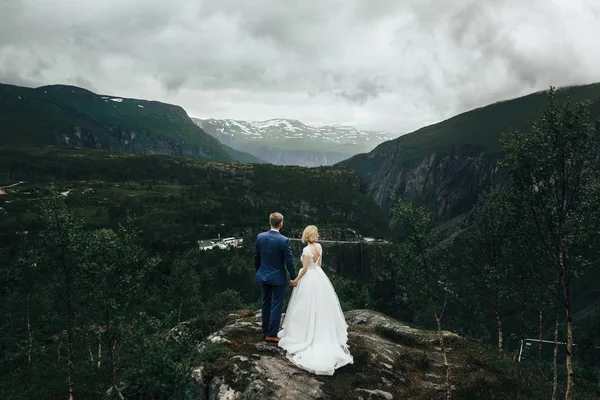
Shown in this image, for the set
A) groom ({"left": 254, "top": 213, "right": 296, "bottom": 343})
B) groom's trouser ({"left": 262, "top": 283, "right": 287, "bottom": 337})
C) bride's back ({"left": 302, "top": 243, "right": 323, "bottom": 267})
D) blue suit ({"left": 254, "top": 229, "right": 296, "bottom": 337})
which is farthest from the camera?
groom's trouser ({"left": 262, "top": 283, "right": 287, "bottom": 337})

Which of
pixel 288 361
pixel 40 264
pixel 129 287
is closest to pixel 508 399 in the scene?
pixel 288 361

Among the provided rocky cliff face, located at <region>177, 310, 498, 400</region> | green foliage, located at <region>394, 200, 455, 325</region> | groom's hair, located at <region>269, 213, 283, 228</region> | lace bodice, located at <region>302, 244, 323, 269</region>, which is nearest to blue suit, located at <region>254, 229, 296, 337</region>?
groom's hair, located at <region>269, 213, 283, 228</region>

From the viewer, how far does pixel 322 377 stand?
16469mm

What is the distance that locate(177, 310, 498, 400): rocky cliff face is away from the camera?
1559 cm

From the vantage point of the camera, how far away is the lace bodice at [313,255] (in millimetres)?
16891

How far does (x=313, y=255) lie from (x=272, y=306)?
10.6 feet

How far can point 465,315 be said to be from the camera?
123375mm

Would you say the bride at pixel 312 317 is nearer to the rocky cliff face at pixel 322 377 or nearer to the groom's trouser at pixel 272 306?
the groom's trouser at pixel 272 306

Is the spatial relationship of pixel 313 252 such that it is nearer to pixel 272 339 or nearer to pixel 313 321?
pixel 313 321

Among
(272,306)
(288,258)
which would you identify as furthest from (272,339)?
(288,258)

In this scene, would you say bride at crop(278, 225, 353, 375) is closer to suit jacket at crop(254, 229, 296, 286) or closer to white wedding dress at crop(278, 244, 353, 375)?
white wedding dress at crop(278, 244, 353, 375)

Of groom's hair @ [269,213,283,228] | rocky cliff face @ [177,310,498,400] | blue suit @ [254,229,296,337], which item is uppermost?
groom's hair @ [269,213,283,228]

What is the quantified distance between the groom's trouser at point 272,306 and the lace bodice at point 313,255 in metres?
1.59

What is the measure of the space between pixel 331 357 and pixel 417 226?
12.7 metres
